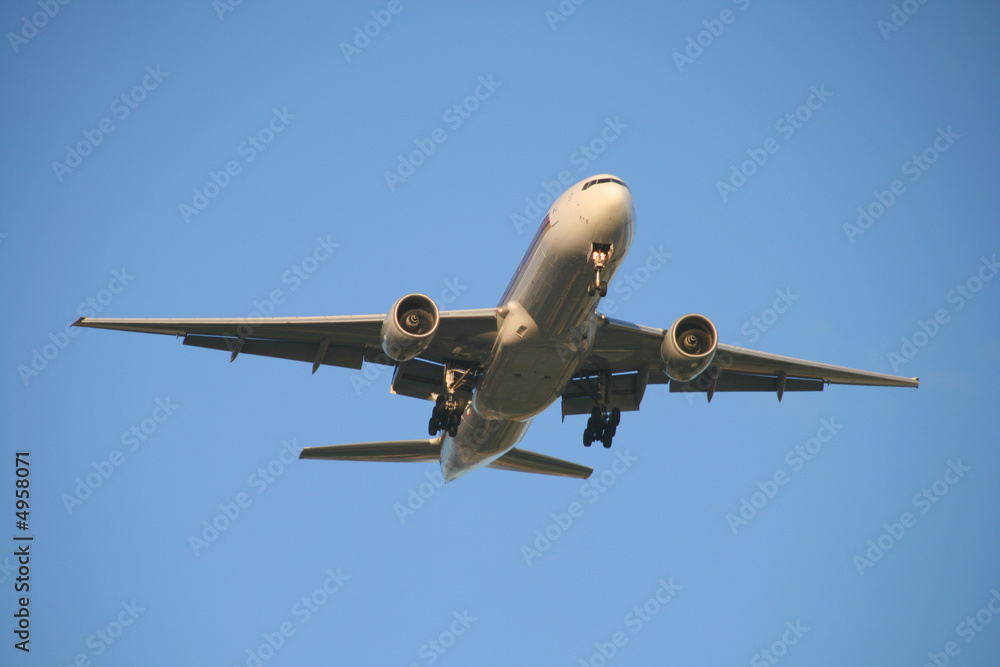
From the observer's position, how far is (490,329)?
2380 centimetres

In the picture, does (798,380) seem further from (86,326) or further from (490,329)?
(86,326)

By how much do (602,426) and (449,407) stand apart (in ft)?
14.0

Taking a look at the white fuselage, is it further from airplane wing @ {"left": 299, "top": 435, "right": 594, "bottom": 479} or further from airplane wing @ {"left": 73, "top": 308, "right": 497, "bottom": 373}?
airplane wing @ {"left": 299, "top": 435, "right": 594, "bottom": 479}

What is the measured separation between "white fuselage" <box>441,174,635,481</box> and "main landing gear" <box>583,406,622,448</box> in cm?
184

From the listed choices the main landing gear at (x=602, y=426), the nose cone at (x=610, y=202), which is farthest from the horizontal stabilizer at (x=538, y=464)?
the nose cone at (x=610, y=202)

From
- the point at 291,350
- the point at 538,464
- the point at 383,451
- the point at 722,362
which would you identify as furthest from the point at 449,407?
the point at 722,362

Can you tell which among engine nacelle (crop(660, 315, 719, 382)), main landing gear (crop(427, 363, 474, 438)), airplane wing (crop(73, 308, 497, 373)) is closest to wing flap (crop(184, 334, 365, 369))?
airplane wing (crop(73, 308, 497, 373))

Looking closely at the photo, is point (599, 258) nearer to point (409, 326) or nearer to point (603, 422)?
point (409, 326)

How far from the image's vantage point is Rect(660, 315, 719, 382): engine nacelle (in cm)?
2314

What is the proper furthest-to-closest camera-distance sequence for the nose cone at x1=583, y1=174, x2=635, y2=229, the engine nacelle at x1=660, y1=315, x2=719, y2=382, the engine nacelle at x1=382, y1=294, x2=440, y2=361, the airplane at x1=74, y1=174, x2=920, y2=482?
1. the engine nacelle at x1=660, y1=315, x2=719, y2=382
2. the engine nacelle at x1=382, y1=294, x2=440, y2=361
3. the airplane at x1=74, y1=174, x2=920, y2=482
4. the nose cone at x1=583, y1=174, x2=635, y2=229

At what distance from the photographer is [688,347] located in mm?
23609

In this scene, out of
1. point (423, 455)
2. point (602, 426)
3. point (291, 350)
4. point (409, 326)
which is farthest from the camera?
point (423, 455)

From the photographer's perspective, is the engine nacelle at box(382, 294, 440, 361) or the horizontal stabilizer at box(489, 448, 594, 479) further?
the horizontal stabilizer at box(489, 448, 594, 479)

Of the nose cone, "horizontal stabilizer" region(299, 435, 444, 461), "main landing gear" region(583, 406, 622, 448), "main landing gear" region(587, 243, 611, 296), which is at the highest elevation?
the nose cone
